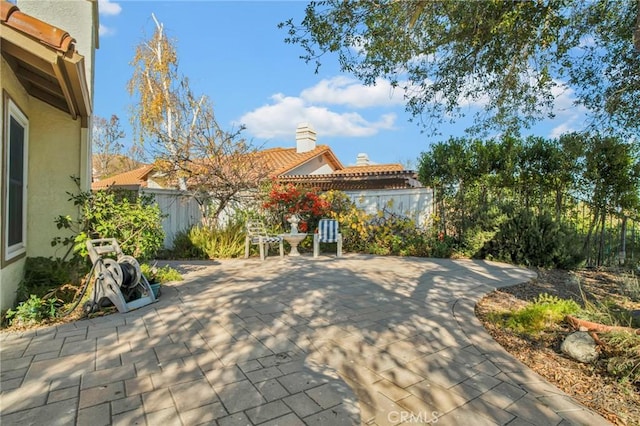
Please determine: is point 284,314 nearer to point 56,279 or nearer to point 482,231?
point 56,279

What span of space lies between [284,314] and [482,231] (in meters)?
5.84

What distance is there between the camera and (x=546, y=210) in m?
7.86

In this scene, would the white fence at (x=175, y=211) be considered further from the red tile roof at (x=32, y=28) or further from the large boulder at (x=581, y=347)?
the large boulder at (x=581, y=347)

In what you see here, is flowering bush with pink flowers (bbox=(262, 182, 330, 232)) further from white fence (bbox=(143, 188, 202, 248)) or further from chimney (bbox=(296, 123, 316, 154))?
chimney (bbox=(296, 123, 316, 154))

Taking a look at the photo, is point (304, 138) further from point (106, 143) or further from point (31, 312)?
point (106, 143)

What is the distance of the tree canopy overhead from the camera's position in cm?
457

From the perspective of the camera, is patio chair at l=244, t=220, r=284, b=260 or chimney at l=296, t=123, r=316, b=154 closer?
patio chair at l=244, t=220, r=284, b=260

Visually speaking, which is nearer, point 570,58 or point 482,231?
point 570,58

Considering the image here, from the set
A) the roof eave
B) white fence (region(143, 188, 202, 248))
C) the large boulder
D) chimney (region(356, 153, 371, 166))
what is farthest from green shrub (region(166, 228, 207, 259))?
chimney (region(356, 153, 371, 166))

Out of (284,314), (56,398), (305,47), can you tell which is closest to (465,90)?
(305,47)

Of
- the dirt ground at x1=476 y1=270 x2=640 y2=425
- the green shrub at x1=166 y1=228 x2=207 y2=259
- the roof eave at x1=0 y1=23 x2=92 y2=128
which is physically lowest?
the dirt ground at x1=476 y1=270 x2=640 y2=425

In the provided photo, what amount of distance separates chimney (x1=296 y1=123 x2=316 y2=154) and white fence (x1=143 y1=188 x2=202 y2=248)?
26.4 ft

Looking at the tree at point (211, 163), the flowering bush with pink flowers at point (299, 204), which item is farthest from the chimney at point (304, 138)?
the flowering bush with pink flowers at point (299, 204)

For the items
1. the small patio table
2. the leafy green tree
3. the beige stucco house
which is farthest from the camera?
the small patio table
